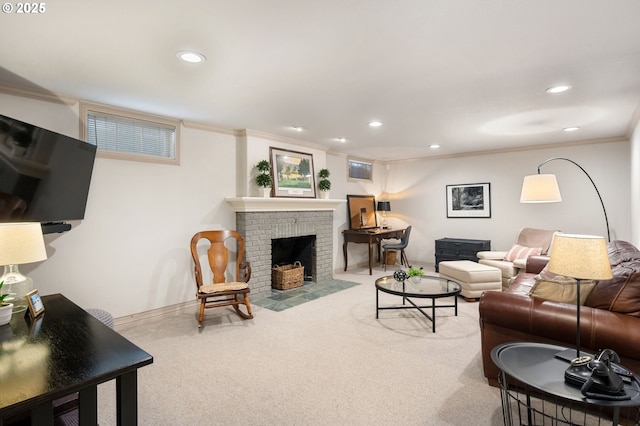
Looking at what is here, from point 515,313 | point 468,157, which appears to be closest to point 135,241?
point 515,313

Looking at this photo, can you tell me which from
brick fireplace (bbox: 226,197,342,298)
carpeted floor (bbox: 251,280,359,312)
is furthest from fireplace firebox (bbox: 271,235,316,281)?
carpeted floor (bbox: 251,280,359,312)

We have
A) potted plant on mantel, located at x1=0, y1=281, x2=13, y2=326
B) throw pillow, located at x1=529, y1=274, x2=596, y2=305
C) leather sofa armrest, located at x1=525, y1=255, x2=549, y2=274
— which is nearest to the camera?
potted plant on mantel, located at x1=0, y1=281, x2=13, y2=326

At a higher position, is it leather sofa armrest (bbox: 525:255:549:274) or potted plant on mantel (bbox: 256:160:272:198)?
potted plant on mantel (bbox: 256:160:272:198)

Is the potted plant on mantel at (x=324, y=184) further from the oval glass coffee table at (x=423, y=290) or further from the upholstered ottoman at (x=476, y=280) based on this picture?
the upholstered ottoman at (x=476, y=280)

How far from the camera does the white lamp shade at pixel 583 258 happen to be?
5.23ft

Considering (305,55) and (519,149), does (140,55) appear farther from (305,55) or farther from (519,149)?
(519,149)

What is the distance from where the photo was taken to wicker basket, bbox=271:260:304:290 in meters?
4.97

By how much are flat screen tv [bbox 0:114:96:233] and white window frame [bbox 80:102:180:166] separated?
458 mm

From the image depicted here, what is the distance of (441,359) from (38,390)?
2642mm

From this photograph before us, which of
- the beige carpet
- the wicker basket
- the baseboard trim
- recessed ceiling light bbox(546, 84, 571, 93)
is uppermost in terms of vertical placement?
recessed ceiling light bbox(546, 84, 571, 93)

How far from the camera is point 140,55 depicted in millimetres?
2277

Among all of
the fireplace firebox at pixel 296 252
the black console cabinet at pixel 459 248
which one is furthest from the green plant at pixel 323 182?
the black console cabinet at pixel 459 248

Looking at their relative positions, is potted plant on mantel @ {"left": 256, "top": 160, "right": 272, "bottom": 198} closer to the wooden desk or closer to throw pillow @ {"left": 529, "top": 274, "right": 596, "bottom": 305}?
the wooden desk

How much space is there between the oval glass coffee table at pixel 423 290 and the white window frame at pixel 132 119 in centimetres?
293
